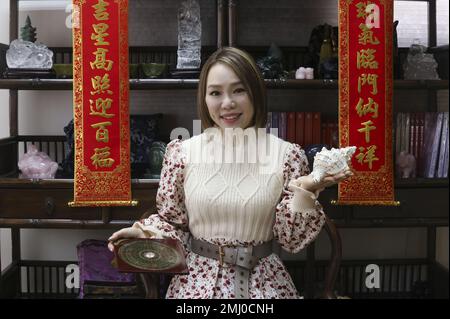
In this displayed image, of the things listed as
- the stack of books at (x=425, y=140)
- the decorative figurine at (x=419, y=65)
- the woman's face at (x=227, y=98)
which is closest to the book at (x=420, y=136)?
the stack of books at (x=425, y=140)

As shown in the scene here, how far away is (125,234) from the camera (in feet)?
2.68

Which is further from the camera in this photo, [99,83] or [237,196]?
[99,83]

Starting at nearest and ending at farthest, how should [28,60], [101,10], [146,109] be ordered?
[101,10] → [28,60] → [146,109]

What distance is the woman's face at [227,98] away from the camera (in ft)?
2.86

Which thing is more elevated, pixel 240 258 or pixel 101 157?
pixel 101 157

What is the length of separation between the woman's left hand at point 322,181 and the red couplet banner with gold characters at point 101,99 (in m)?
0.71

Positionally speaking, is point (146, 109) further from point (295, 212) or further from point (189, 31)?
point (295, 212)

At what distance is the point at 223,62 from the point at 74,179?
2.28 feet

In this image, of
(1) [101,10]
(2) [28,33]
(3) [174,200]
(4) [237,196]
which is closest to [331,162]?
(4) [237,196]

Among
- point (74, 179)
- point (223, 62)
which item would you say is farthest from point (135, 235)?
point (74, 179)

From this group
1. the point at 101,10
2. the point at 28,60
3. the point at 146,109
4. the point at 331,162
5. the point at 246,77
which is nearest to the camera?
the point at 331,162

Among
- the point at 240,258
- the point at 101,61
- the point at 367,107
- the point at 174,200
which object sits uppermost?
the point at 101,61

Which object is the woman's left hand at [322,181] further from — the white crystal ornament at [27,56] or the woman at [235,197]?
the white crystal ornament at [27,56]

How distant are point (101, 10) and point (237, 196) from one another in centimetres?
75
